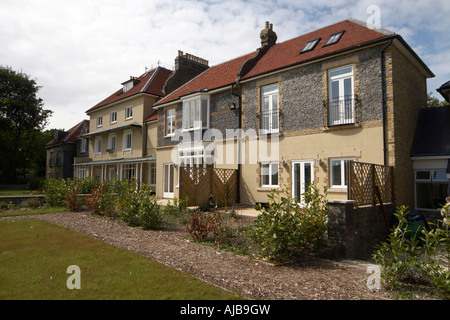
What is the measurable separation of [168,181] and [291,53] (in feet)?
35.5

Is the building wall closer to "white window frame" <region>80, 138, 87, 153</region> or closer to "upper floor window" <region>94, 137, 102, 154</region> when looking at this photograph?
"upper floor window" <region>94, 137, 102, 154</region>

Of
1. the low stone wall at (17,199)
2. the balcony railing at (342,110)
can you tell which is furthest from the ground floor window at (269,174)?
the low stone wall at (17,199)

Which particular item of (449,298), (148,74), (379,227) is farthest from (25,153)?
(449,298)

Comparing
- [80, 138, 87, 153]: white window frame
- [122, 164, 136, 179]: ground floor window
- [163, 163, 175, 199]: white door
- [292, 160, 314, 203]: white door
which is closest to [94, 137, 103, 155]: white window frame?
[80, 138, 87, 153]: white window frame

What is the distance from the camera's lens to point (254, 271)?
5832mm

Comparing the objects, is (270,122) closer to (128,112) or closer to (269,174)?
(269,174)

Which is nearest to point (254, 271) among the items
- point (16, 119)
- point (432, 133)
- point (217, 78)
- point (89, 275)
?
point (89, 275)

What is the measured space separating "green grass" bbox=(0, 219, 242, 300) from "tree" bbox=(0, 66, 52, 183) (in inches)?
1545

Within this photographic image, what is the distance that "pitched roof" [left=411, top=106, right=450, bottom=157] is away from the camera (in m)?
11.8

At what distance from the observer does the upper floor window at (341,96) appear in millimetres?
12102

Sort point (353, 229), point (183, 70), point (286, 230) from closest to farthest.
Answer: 1. point (286, 230)
2. point (353, 229)
3. point (183, 70)

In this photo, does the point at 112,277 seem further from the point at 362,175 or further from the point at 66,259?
the point at 362,175
